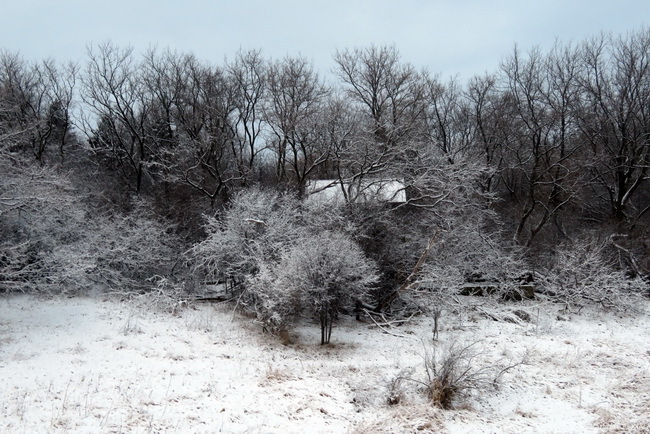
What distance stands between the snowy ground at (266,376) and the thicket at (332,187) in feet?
5.15

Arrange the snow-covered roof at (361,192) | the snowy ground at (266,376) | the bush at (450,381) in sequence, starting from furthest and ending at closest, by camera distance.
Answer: the snow-covered roof at (361,192)
the bush at (450,381)
the snowy ground at (266,376)

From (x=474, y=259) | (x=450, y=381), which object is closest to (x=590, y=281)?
(x=474, y=259)

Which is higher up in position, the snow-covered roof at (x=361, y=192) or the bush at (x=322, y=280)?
the snow-covered roof at (x=361, y=192)

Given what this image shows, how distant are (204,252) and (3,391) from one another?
9.30 m

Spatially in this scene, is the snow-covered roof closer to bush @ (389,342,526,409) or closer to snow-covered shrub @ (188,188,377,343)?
snow-covered shrub @ (188,188,377,343)

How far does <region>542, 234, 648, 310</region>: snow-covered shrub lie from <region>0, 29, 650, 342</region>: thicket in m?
0.09

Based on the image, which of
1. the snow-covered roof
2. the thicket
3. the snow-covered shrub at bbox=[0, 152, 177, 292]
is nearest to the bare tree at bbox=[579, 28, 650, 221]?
the thicket

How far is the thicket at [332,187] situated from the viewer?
1432 centimetres

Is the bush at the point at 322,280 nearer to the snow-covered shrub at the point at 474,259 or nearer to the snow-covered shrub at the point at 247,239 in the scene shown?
the snow-covered shrub at the point at 247,239

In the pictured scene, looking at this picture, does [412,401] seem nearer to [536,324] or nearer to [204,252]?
[536,324]

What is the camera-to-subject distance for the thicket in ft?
47.0

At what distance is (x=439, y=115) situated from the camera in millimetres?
30625

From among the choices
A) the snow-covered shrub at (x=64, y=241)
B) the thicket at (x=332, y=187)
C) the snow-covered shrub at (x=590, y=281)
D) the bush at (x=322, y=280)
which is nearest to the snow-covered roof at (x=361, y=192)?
the thicket at (x=332, y=187)

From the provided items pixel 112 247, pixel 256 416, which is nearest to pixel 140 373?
pixel 256 416
